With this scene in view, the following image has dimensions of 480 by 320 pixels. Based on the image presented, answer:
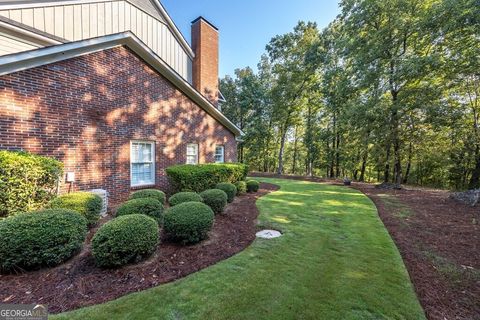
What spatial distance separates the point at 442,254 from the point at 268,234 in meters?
3.58

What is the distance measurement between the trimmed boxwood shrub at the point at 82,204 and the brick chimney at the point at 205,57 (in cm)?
1022

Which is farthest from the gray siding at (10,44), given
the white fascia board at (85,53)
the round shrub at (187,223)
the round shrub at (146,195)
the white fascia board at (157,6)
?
the round shrub at (187,223)

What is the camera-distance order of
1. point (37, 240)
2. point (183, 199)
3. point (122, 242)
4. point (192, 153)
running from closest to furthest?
1. point (37, 240)
2. point (122, 242)
3. point (183, 199)
4. point (192, 153)

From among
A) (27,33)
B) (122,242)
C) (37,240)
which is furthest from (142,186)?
(27,33)

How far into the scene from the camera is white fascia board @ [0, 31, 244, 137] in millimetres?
5430

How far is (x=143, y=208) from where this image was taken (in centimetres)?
502

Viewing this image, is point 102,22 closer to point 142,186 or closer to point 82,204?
point 142,186

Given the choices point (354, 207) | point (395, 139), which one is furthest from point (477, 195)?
point (395, 139)

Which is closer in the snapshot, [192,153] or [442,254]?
[442,254]

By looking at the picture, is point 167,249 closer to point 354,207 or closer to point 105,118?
point 105,118

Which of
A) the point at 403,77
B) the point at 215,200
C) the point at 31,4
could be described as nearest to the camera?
the point at 215,200

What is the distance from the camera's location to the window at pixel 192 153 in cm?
1044

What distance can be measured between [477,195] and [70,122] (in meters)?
14.4

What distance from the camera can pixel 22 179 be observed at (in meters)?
4.79
